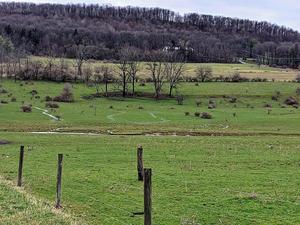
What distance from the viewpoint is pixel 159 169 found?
31.6 m

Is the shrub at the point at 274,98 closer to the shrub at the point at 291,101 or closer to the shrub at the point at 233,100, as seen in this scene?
the shrub at the point at 291,101

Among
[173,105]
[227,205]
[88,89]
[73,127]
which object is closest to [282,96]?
[173,105]

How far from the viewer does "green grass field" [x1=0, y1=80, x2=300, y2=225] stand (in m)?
19.5

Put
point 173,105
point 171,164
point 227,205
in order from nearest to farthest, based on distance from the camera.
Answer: point 227,205
point 171,164
point 173,105

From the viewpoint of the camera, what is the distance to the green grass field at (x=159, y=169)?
1950 centimetres

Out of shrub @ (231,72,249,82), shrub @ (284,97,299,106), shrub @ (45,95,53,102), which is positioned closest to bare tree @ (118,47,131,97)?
shrub @ (45,95,53,102)

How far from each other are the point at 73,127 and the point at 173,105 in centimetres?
4098

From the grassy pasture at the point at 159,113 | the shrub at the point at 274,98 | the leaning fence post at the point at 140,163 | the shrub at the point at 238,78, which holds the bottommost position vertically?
the grassy pasture at the point at 159,113

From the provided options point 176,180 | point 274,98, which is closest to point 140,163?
point 176,180

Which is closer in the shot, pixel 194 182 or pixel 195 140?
pixel 194 182

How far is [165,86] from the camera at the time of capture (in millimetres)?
133625

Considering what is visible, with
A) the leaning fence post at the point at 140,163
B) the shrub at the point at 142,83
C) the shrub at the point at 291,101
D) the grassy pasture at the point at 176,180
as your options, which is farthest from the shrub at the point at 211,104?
the leaning fence post at the point at 140,163

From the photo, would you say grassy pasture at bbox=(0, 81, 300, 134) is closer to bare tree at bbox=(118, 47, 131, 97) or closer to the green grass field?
the green grass field

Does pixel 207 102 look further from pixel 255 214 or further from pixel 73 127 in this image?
pixel 255 214
